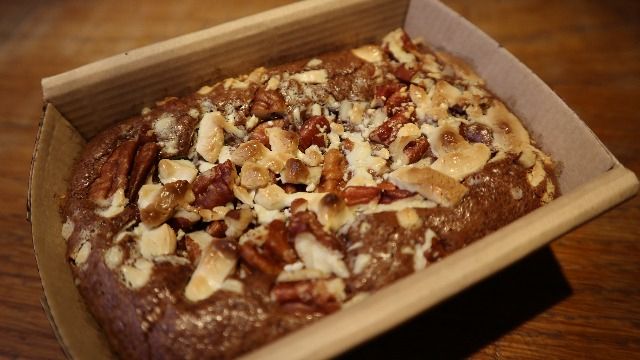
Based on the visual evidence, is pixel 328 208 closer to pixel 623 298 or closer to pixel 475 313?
pixel 475 313

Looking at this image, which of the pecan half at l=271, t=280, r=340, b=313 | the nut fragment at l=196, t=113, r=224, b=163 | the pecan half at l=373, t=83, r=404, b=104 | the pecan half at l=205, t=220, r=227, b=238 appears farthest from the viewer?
the pecan half at l=373, t=83, r=404, b=104

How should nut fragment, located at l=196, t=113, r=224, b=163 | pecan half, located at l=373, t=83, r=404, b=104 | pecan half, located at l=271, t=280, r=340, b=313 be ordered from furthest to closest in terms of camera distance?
pecan half, located at l=373, t=83, r=404, b=104 → nut fragment, located at l=196, t=113, r=224, b=163 → pecan half, located at l=271, t=280, r=340, b=313

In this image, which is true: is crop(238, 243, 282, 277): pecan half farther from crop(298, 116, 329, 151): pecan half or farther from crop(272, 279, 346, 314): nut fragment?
crop(298, 116, 329, 151): pecan half

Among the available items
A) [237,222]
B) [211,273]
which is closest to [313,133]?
[237,222]

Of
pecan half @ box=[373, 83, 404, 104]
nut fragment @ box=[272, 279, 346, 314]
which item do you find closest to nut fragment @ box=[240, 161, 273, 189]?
nut fragment @ box=[272, 279, 346, 314]

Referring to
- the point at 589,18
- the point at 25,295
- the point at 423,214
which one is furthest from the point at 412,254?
the point at 589,18

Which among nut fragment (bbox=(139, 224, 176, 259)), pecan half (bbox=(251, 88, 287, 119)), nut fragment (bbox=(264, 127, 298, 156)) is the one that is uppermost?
pecan half (bbox=(251, 88, 287, 119))

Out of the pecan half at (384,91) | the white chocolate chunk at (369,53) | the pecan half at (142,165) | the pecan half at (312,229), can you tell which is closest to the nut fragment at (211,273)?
the pecan half at (312,229)

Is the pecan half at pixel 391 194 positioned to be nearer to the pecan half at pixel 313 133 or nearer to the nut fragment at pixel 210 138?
the pecan half at pixel 313 133
